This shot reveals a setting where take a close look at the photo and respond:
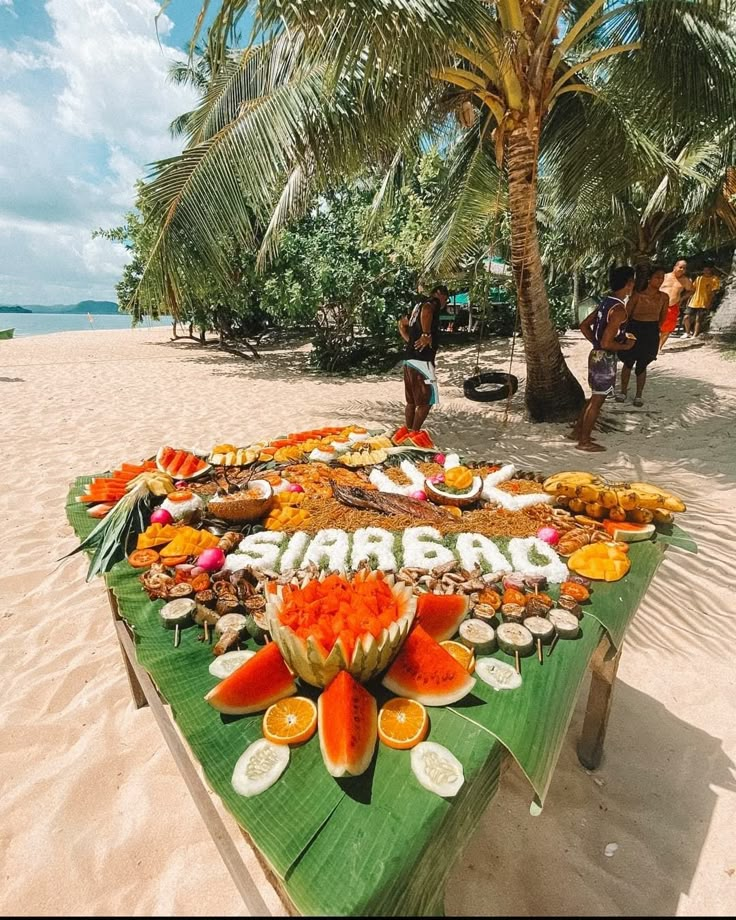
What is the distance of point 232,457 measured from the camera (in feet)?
9.88

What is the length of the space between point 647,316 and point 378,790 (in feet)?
20.8

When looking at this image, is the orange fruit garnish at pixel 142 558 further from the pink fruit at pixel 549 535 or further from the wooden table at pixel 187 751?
the pink fruit at pixel 549 535

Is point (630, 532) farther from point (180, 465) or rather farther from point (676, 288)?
point (676, 288)

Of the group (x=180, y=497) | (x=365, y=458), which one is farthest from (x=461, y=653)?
(x=365, y=458)

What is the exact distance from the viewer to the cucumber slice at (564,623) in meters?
1.47

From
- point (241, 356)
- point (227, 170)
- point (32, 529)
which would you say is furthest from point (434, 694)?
point (241, 356)

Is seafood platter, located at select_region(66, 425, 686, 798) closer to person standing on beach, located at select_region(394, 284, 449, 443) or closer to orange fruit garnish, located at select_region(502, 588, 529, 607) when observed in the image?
orange fruit garnish, located at select_region(502, 588, 529, 607)

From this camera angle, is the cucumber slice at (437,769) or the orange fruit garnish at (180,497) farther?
the orange fruit garnish at (180,497)

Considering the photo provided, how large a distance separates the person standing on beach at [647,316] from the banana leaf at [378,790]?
17.6 ft

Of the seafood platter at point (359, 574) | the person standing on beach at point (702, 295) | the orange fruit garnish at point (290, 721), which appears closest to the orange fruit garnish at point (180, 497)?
the seafood platter at point (359, 574)

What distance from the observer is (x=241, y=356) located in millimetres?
15602

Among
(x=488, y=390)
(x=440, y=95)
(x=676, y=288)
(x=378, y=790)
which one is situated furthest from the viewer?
(x=488, y=390)

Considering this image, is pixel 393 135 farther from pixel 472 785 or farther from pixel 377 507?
pixel 472 785

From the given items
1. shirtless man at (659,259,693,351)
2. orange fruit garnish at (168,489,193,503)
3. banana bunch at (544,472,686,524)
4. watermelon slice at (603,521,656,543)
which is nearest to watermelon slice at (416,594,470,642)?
watermelon slice at (603,521,656,543)
